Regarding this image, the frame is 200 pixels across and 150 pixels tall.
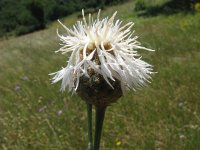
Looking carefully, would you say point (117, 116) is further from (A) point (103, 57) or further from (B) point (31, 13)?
(B) point (31, 13)

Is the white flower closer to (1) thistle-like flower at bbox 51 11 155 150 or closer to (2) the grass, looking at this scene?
(1) thistle-like flower at bbox 51 11 155 150

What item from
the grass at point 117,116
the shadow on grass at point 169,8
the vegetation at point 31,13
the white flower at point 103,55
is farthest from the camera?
the vegetation at point 31,13

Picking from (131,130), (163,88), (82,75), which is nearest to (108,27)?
(82,75)

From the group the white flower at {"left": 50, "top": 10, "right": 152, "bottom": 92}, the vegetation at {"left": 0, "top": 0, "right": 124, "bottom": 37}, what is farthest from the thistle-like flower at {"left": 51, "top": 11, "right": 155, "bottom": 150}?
the vegetation at {"left": 0, "top": 0, "right": 124, "bottom": 37}

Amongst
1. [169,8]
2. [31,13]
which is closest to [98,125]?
[169,8]

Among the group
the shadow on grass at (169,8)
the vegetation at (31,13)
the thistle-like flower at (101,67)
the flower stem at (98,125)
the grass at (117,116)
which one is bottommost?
the vegetation at (31,13)

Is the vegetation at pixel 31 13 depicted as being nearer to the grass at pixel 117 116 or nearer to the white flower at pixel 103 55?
the grass at pixel 117 116

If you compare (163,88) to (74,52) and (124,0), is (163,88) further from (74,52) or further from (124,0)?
(124,0)

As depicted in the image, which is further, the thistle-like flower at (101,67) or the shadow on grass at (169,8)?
the shadow on grass at (169,8)

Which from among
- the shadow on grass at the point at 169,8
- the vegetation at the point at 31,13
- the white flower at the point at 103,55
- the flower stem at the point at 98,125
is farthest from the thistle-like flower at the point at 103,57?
the vegetation at the point at 31,13
